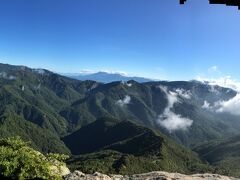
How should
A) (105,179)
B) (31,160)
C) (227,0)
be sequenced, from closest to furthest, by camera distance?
(227,0) → (31,160) → (105,179)

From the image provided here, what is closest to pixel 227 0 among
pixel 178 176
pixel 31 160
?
pixel 31 160

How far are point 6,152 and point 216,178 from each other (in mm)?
28945

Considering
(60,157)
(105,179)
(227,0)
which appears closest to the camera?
(227,0)

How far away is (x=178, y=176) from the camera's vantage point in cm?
5144

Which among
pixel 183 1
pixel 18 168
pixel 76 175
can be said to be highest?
pixel 183 1

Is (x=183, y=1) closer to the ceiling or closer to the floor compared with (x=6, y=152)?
closer to the ceiling

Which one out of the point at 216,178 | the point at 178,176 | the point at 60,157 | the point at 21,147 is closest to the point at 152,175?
the point at 178,176

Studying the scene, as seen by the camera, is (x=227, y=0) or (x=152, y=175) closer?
(x=227, y=0)

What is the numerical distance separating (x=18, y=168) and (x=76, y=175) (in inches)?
511

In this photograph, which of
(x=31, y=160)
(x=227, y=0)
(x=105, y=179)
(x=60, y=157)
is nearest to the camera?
(x=227, y=0)

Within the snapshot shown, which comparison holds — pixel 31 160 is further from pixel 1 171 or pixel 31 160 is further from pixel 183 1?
pixel 183 1

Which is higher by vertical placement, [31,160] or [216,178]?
[31,160]

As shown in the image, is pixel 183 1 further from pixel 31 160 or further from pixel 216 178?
pixel 216 178

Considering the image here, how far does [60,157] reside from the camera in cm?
4512
